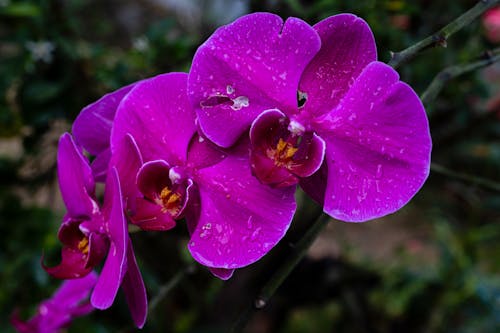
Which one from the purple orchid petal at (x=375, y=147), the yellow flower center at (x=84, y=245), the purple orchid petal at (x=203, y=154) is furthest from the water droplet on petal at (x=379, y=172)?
the yellow flower center at (x=84, y=245)

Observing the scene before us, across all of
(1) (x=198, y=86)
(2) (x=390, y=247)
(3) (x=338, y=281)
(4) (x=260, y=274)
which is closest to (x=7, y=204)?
(4) (x=260, y=274)

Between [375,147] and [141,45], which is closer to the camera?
[375,147]

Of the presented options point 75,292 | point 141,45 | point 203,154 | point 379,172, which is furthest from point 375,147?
point 141,45

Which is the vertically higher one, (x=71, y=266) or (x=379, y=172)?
(x=379, y=172)

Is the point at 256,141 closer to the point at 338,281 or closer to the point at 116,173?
A: the point at 116,173

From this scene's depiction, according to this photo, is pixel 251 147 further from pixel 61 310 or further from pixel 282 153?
pixel 61 310

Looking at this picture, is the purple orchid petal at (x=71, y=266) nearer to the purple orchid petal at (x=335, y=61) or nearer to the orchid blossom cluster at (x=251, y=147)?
the orchid blossom cluster at (x=251, y=147)

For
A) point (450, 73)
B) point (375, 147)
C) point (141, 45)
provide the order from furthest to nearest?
point (141, 45)
point (450, 73)
point (375, 147)
